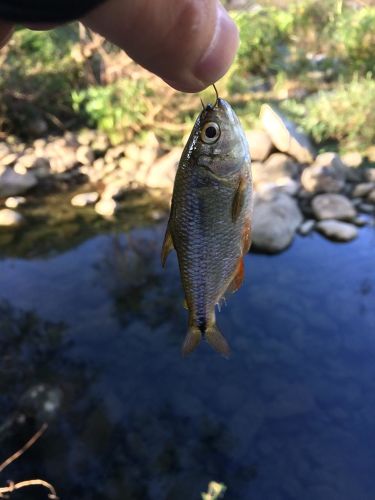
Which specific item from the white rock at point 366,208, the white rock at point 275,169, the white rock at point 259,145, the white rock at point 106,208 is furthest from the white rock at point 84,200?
the white rock at point 366,208

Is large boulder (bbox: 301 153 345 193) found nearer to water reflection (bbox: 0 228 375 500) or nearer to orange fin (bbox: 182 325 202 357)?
water reflection (bbox: 0 228 375 500)

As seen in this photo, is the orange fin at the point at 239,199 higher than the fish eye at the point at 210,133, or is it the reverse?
the fish eye at the point at 210,133

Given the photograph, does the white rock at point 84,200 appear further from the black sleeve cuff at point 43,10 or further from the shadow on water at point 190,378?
the black sleeve cuff at point 43,10

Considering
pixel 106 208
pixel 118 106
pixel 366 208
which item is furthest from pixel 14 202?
pixel 366 208

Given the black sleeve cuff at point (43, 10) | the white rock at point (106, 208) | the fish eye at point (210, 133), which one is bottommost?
the white rock at point (106, 208)

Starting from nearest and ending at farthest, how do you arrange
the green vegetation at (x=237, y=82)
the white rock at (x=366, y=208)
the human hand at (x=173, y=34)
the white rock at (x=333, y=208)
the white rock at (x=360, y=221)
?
the human hand at (x=173, y=34), the white rock at (x=360, y=221), the white rock at (x=333, y=208), the white rock at (x=366, y=208), the green vegetation at (x=237, y=82)

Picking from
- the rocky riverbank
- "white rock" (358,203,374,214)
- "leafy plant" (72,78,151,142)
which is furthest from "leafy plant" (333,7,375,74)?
"leafy plant" (72,78,151,142)

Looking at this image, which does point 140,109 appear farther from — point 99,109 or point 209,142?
point 209,142

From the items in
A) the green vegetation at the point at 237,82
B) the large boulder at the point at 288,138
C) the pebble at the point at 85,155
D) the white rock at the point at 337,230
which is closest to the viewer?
the white rock at the point at 337,230
